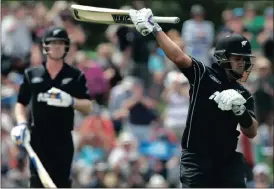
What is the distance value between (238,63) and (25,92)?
2.87 metres

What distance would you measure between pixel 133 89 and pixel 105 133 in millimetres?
1216

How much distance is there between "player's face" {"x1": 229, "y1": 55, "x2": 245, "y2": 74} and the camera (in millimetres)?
8430

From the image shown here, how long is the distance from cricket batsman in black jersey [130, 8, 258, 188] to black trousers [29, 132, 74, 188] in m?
2.00

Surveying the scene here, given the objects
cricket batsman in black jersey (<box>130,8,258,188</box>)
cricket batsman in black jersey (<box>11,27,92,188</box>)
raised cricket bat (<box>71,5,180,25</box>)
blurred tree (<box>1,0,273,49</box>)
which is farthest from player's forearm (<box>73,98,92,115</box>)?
blurred tree (<box>1,0,273,49</box>)

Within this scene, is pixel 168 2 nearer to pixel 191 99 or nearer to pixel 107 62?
pixel 107 62

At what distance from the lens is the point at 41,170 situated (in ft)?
32.0

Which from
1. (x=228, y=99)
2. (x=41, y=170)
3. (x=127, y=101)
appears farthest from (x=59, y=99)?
(x=127, y=101)

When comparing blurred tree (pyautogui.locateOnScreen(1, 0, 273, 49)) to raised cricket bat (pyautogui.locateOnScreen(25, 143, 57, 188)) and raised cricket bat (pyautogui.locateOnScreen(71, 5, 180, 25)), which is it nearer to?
raised cricket bat (pyautogui.locateOnScreen(25, 143, 57, 188))

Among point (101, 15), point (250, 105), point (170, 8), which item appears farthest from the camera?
point (170, 8)

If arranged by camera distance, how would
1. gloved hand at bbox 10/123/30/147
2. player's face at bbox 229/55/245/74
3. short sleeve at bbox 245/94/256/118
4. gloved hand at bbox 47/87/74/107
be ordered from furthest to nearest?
gloved hand at bbox 10/123/30/147, gloved hand at bbox 47/87/74/107, short sleeve at bbox 245/94/256/118, player's face at bbox 229/55/245/74

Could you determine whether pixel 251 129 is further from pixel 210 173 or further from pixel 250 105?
pixel 210 173

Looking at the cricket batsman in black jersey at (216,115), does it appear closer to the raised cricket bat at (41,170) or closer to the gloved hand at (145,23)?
the gloved hand at (145,23)

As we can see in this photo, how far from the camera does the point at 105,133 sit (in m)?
15.3

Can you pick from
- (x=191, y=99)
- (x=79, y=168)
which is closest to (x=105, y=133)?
(x=79, y=168)
